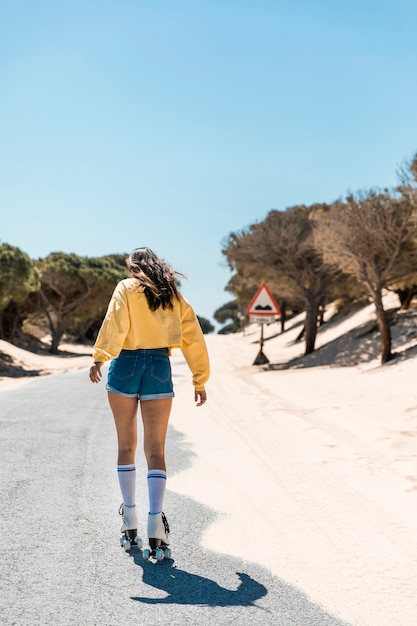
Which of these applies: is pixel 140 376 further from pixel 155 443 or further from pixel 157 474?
pixel 157 474

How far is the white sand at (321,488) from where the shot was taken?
3650 millimetres

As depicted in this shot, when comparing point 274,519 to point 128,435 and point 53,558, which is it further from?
point 53,558

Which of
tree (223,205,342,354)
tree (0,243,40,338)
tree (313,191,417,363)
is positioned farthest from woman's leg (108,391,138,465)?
tree (0,243,40,338)

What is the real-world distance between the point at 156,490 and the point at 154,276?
1.36 meters

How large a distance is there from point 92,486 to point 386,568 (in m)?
2.69

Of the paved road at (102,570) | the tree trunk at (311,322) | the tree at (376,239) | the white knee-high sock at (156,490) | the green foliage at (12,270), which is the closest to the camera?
the paved road at (102,570)

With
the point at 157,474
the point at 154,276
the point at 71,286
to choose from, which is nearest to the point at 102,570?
the point at 157,474

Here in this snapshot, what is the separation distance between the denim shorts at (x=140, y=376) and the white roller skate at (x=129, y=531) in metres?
0.74

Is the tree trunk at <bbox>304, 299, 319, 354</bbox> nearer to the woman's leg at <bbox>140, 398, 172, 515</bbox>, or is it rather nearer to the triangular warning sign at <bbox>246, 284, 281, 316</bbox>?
the triangular warning sign at <bbox>246, 284, 281, 316</bbox>

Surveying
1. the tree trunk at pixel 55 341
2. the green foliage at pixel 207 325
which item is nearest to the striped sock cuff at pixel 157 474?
the tree trunk at pixel 55 341

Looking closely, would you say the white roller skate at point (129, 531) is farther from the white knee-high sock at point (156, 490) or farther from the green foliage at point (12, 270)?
the green foliage at point (12, 270)

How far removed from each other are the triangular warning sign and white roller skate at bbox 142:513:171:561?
59.9 ft

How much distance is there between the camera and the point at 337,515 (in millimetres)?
4992

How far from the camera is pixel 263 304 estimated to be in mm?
22328
